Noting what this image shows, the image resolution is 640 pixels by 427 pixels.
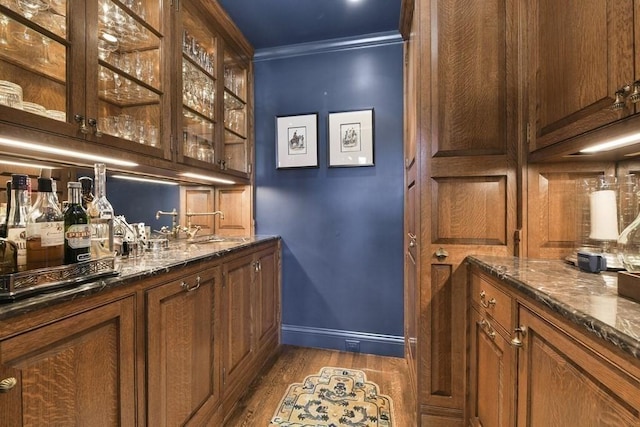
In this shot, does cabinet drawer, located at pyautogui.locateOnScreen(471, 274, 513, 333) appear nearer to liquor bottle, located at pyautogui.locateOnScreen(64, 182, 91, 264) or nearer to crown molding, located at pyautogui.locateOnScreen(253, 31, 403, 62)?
liquor bottle, located at pyautogui.locateOnScreen(64, 182, 91, 264)

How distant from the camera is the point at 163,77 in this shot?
162 cm

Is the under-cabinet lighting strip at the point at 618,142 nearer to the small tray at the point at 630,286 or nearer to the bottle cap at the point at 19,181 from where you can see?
the small tray at the point at 630,286

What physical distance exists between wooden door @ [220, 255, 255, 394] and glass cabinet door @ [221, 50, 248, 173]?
2.70ft

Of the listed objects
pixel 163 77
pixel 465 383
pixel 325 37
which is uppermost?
pixel 325 37

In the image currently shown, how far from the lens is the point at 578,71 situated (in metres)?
1.04

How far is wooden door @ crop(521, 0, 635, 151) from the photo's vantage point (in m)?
0.86

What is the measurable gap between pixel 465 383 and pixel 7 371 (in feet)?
5.70

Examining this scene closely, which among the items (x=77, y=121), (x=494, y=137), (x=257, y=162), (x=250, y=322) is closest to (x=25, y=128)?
(x=77, y=121)

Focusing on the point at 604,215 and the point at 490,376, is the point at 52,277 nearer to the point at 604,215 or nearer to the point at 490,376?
the point at 490,376

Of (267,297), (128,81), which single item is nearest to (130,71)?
(128,81)

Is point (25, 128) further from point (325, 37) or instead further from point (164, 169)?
point (325, 37)

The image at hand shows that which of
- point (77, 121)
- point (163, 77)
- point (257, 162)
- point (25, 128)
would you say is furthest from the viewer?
point (257, 162)

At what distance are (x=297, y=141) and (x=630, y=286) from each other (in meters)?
2.23

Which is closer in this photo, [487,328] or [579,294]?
[579,294]
